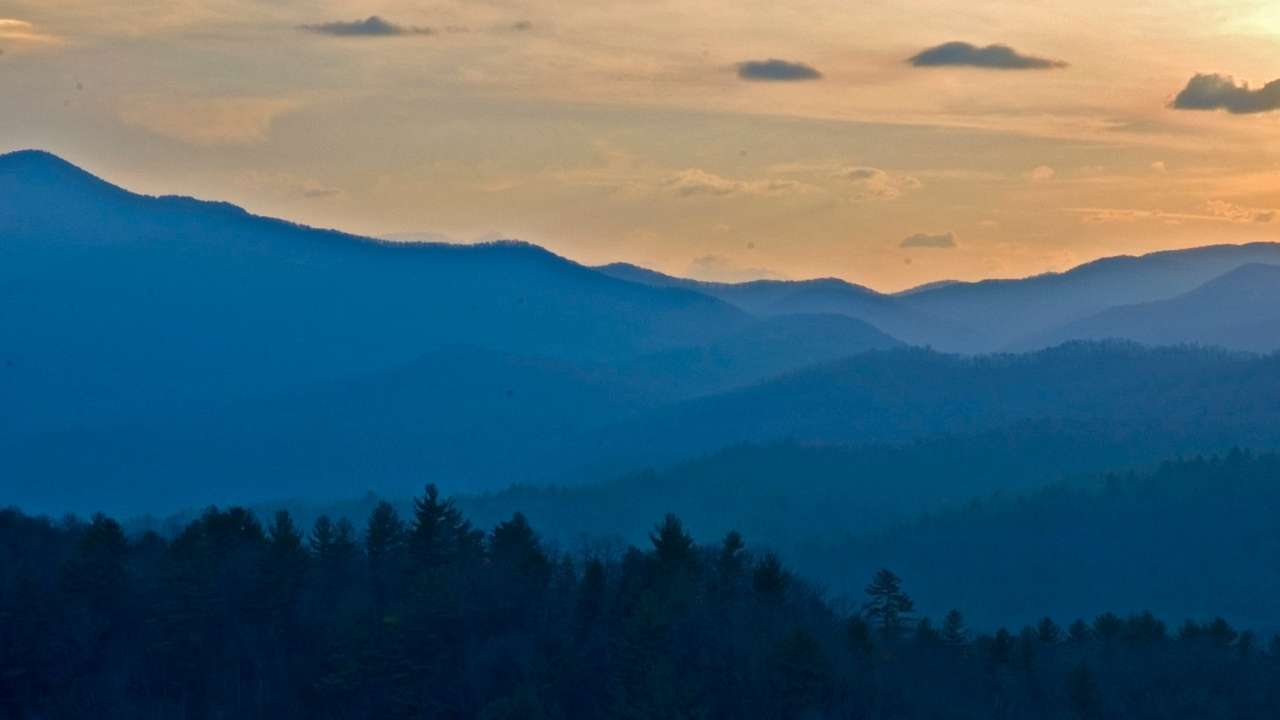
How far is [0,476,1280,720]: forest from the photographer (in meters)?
56.5

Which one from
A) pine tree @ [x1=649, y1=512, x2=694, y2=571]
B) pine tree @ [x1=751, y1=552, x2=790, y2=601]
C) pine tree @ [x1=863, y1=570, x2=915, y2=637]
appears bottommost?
pine tree @ [x1=863, y1=570, x2=915, y2=637]

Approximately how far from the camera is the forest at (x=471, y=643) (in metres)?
56.5

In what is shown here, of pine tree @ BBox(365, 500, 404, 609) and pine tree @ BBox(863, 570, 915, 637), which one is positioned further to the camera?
pine tree @ BBox(863, 570, 915, 637)

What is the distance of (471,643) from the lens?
6022 centimetres

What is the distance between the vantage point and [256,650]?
202 ft

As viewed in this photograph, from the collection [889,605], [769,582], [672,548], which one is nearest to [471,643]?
[672,548]

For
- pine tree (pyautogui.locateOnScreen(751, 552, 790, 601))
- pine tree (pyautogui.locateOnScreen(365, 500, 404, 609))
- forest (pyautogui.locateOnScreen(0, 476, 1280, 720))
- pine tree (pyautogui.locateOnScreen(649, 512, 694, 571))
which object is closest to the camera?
forest (pyautogui.locateOnScreen(0, 476, 1280, 720))

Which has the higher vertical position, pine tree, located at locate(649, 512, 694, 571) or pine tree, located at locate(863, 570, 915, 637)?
pine tree, located at locate(649, 512, 694, 571)

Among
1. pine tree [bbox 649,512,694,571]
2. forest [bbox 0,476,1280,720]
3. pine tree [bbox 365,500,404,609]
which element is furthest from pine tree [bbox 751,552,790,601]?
pine tree [bbox 365,500,404,609]

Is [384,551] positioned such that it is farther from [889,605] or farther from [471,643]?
[889,605]

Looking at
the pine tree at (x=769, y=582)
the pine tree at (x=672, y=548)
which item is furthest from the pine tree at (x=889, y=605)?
the pine tree at (x=672, y=548)

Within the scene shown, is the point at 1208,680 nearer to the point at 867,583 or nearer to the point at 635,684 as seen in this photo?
the point at 635,684

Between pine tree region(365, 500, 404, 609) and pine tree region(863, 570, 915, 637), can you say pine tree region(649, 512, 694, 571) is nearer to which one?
pine tree region(863, 570, 915, 637)

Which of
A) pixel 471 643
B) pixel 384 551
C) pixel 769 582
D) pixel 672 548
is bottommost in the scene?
pixel 471 643
